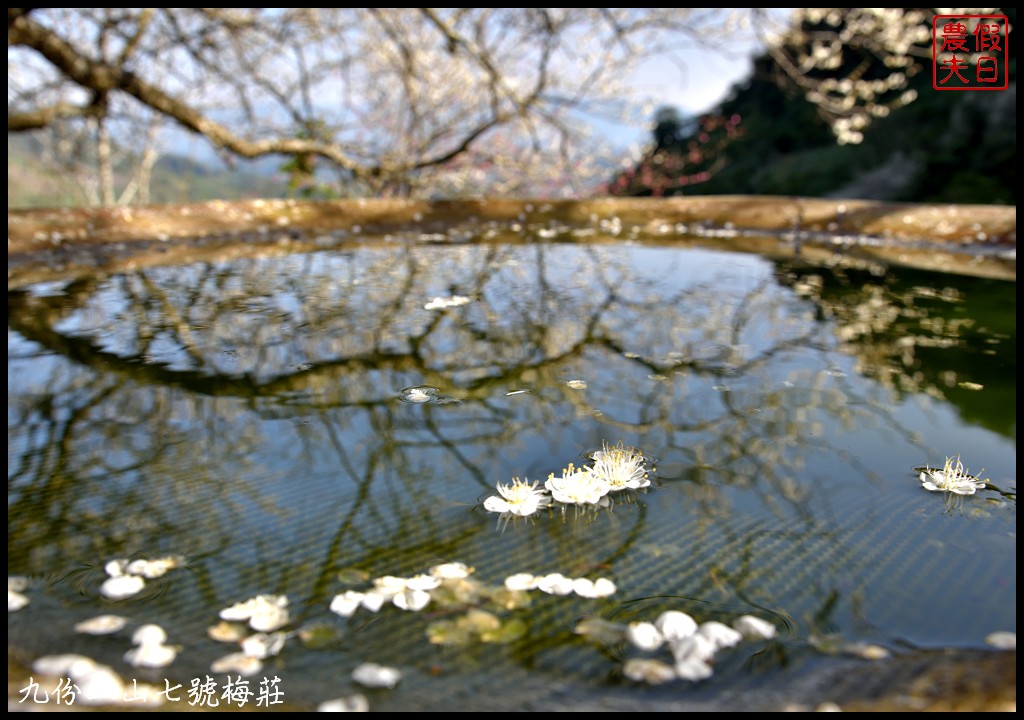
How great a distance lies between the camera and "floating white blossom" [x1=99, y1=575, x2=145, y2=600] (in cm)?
115

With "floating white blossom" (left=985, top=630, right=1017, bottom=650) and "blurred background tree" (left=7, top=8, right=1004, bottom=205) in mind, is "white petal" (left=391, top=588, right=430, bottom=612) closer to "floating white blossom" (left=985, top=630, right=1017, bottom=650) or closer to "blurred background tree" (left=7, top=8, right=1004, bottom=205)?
"floating white blossom" (left=985, top=630, right=1017, bottom=650)

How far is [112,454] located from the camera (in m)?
1.70

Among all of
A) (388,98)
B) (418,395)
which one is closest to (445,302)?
(418,395)

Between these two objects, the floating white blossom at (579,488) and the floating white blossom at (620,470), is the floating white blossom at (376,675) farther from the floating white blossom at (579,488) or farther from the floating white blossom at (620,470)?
the floating white blossom at (620,470)

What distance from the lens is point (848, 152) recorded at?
15656 millimetres

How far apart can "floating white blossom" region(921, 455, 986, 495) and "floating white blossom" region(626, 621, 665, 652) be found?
2.85ft

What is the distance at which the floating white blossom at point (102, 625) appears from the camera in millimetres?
1062

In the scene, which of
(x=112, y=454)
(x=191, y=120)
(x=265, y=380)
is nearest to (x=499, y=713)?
(x=112, y=454)

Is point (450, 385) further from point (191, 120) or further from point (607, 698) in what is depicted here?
point (191, 120)

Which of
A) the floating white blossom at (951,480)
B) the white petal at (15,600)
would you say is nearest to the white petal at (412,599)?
the white petal at (15,600)

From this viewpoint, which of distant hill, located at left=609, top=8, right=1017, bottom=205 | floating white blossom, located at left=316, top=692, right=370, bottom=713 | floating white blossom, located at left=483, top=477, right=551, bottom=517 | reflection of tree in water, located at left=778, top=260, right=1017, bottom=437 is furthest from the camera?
distant hill, located at left=609, top=8, right=1017, bottom=205

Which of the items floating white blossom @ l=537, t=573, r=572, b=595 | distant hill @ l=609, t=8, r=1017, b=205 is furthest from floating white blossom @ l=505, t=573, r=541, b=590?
distant hill @ l=609, t=8, r=1017, b=205

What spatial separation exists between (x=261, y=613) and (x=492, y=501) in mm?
528

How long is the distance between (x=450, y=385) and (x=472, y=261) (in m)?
2.31
